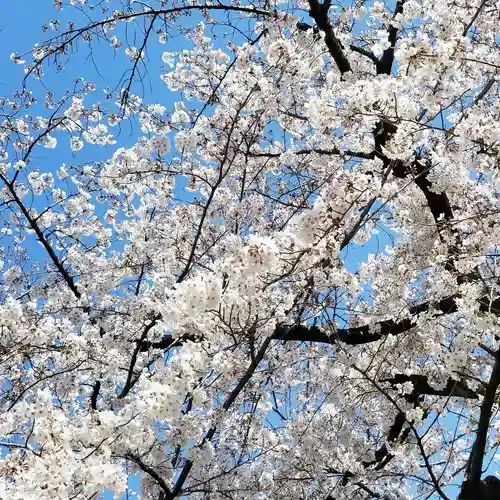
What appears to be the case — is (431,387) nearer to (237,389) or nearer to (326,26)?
(237,389)

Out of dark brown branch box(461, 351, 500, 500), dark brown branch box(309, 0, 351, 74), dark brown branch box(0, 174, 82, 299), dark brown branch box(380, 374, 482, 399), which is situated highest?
dark brown branch box(309, 0, 351, 74)

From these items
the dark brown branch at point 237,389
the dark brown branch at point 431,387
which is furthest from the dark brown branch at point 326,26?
the dark brown branch at point 237,389

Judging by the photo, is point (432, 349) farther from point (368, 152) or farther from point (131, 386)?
point (131, 386)

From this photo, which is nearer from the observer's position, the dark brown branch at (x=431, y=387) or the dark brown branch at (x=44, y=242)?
the dark brown branch at (x=431, y=387)

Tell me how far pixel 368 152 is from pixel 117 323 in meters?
3.09

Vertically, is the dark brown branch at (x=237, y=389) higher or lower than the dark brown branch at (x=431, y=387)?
lower

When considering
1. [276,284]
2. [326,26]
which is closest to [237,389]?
[276,284]

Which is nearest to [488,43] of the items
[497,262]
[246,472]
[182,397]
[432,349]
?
[497,262]

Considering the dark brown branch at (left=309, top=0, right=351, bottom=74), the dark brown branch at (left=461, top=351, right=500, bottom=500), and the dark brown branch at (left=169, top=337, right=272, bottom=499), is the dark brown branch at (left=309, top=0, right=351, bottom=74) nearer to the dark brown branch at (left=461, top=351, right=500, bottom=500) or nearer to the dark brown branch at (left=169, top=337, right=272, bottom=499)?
the dark brown branch at (left=169, top=337, right=272, bottom=499)

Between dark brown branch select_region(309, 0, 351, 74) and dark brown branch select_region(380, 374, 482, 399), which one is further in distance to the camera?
dark brown branch select_region(309, 0, 351, 74)

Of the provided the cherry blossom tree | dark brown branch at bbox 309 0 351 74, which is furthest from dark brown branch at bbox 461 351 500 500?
dark brown branch at bbox 309 0 351 74

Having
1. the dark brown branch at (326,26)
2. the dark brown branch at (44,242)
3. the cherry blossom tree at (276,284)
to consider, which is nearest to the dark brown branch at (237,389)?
the cherry blossom tree at (276,284)

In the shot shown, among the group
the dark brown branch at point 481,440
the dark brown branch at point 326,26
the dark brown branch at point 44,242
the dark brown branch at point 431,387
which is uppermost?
the dark brown branch at point 326,26

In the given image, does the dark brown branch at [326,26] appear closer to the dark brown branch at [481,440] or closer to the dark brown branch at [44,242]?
the dark brown branch at [44,242]
